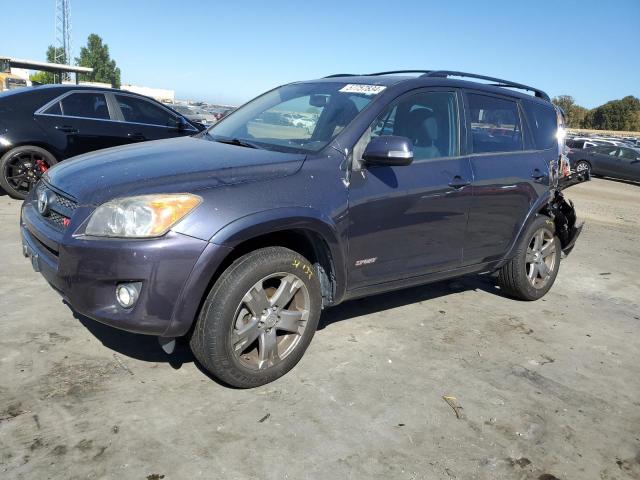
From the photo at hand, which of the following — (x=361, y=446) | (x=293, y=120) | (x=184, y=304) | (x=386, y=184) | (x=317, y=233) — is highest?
(x=293, y=120)

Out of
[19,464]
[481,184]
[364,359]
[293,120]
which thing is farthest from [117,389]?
[481,184]

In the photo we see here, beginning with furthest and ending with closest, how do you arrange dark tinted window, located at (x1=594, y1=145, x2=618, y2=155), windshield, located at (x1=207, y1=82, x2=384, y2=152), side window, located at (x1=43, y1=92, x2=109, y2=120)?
dark tinted window, located at (x1=594, y1=145, x2=618, y2=155) < side window, located at (x1=43, y1=92, x2=109, y2=120) < windshield, located at (x1=207, y1=82, x2=384, y2=152)

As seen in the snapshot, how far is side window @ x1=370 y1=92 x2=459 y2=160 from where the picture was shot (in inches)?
144

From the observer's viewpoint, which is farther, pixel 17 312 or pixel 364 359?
pixel 17 312

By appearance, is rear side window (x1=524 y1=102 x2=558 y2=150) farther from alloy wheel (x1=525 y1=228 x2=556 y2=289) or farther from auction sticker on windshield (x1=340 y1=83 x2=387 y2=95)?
auction sticker on windshield (x1=340 y1=83 x2=387 y2=95)

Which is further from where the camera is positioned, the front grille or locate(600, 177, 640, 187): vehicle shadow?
locate(600, 177, 640, 187): vehicle shadow

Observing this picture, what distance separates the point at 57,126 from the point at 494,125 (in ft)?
18.5

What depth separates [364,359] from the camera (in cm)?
358

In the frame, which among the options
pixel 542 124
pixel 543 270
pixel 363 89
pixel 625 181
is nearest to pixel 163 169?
pixel 363 89

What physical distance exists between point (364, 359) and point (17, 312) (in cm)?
241

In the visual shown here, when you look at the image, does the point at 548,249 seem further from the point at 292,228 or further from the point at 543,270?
the point at 292,228

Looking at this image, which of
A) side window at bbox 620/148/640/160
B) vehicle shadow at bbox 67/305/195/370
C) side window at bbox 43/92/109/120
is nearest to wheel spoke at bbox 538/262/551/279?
vehicle shadow at bbox 67/305/195/370

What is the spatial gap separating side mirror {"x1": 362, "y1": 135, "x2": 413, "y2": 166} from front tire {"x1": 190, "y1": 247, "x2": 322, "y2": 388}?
2.45ft

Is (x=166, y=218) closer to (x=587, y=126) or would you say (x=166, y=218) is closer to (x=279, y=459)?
(x=279, y=459)
